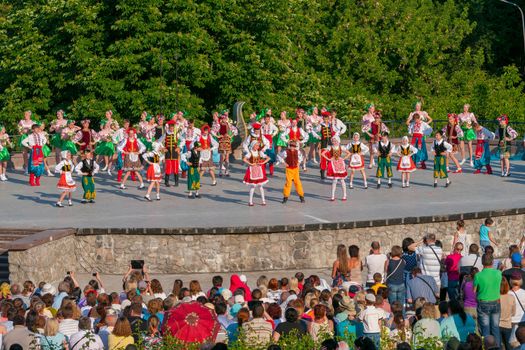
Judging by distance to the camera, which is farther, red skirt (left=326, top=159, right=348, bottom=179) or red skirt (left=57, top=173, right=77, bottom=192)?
red skirt (left=326, top=159, right=348, bottom=179)

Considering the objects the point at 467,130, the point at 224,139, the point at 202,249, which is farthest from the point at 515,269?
the point at 467,130

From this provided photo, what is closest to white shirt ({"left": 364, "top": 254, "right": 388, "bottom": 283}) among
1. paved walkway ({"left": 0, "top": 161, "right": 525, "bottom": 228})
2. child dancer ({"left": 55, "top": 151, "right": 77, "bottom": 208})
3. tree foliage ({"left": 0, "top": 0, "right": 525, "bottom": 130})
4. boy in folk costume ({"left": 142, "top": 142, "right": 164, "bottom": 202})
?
paved walkway ({"left": 0, "top": 161, "right": 525, "bottom": 228})

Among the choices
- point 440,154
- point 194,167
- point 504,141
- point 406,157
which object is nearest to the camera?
point 194,167

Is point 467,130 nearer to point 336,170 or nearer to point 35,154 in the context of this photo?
point 336,170

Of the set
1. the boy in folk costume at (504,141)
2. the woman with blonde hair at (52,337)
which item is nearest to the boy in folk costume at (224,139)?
the boy in folk costume at (504,141)

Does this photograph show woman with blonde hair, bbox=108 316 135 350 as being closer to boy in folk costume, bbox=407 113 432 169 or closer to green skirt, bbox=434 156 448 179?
green skirt, bbox=434 156 448 179

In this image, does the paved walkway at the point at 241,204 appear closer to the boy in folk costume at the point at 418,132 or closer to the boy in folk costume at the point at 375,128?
the boy in folk costume at the point at 418,132

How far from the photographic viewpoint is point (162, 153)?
34594 mm

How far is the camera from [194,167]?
3303 centimetres

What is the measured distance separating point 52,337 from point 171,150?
17948mm

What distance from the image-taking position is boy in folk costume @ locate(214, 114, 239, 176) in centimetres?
3733

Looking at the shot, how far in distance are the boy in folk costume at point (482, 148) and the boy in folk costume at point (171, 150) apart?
857 cm

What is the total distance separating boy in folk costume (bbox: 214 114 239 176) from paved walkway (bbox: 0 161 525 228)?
27.1 inches

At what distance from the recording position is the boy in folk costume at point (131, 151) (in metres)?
34.8
